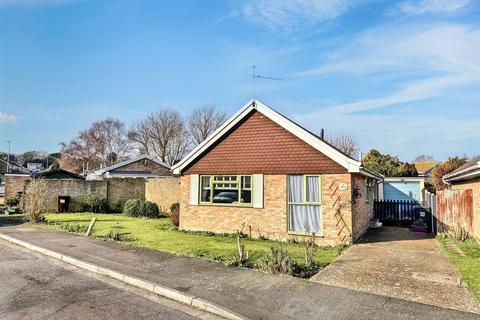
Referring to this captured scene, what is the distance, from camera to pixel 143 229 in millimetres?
15242

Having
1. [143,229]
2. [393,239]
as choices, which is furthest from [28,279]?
[393,239]

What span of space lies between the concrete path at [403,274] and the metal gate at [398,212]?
6089 millimetres

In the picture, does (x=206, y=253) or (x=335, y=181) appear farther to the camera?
(x=335, y=181)

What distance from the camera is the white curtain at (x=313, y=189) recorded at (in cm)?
1228

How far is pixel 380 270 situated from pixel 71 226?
12.9m

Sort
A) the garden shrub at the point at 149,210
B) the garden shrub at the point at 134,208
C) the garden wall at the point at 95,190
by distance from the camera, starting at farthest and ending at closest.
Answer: the garden wall at the point at 95,190, the garden shrub at the point at 134,208, the garden shrub at the point at 149,210

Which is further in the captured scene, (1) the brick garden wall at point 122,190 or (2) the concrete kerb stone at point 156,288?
(1) the brick garden wall at point 122,190

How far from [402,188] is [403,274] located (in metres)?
19.4

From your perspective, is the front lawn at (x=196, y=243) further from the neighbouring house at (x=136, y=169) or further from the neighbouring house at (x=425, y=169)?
the neighbouring house at (x=425, y=169)

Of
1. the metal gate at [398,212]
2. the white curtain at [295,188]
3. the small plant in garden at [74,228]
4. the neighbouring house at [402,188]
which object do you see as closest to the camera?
the white curtain at [295,188]

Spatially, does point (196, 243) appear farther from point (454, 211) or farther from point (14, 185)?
point (14, 185)

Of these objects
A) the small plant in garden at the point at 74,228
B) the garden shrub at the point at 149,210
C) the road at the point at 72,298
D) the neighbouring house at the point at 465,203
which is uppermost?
the neighbouring house at the point at 465,203

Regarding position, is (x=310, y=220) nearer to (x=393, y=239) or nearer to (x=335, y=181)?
(x=335, y=181)

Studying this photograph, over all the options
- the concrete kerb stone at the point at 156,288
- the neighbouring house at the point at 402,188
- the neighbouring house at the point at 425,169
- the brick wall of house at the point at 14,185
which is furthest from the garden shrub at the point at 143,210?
the neighbouring house at the point at 425,169
